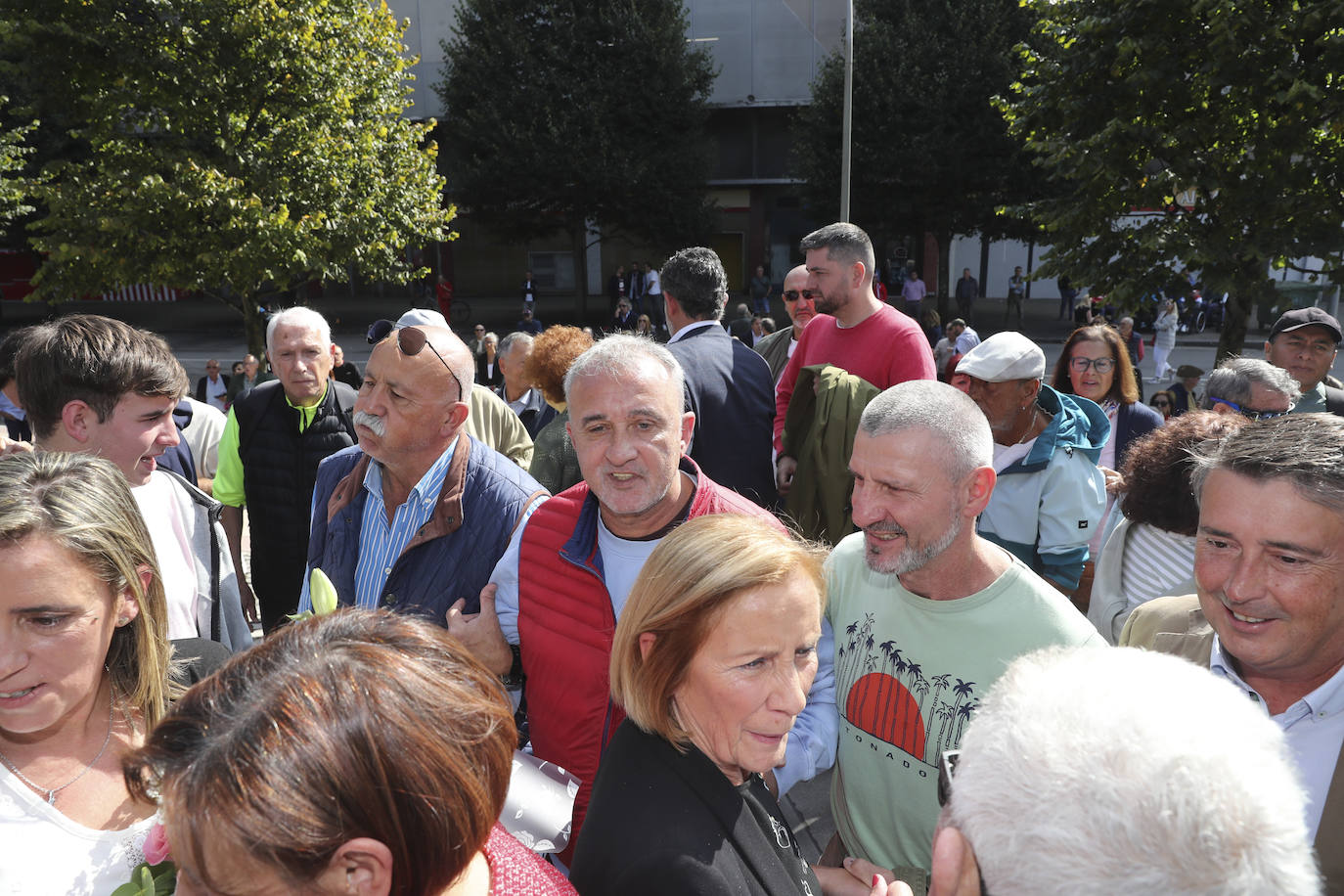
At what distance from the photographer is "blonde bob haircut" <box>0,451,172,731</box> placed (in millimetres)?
1795

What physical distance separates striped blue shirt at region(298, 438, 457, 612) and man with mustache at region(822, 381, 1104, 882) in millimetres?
1321

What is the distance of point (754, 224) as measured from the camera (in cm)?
3281

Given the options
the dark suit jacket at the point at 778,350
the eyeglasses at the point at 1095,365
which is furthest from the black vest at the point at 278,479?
the eyeglasses at the point at 1095,365

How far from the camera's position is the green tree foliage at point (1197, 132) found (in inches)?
371

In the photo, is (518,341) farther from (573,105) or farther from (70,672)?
(573,105)

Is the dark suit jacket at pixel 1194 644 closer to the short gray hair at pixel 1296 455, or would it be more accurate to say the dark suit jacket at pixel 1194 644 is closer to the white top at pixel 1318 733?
the white top at pixel 1318 733

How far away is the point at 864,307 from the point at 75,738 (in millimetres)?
3932

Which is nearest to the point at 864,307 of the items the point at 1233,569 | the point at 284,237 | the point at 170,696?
the point at 1233,569

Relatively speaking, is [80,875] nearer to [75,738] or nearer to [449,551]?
[75,738]

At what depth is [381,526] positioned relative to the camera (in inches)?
121

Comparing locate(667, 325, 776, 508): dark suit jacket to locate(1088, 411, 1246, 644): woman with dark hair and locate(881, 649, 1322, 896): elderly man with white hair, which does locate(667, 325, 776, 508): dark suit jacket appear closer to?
locate(1088, 411, 1246, 644): woman with dark hair

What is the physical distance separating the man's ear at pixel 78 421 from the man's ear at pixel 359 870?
7.01 ft

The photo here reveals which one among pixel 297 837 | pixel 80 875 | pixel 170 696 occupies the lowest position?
pixel 80 875

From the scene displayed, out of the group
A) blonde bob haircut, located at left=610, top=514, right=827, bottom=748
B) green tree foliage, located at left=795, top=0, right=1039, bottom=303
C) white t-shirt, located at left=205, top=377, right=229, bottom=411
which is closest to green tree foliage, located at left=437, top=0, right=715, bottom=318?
green tree foliage, located at left=795, top=0, right=1039, bottom=303
